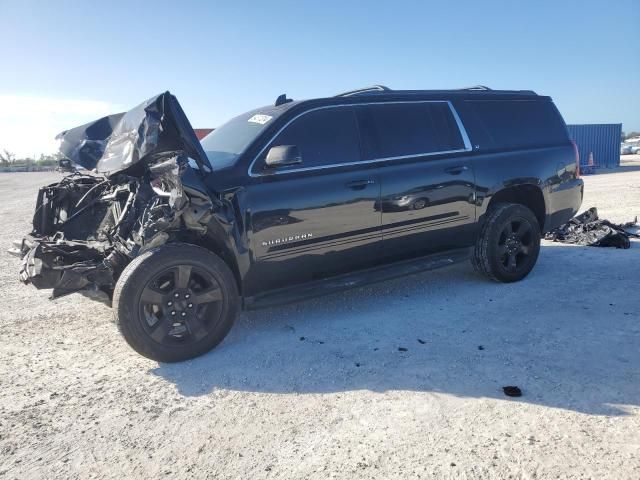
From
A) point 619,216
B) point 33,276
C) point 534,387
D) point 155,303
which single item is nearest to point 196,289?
point 155,303

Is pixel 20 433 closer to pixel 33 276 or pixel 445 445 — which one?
pixel 33 276

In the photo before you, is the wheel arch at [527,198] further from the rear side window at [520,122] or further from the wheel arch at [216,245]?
the wheel arch at [216,245]

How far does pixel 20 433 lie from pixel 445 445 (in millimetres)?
2411

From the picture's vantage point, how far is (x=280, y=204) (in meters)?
3.85

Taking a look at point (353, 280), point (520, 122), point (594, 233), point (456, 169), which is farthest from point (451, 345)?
point (594, 233)

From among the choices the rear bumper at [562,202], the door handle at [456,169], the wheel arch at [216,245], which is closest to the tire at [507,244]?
the rear bumper at [562,202]

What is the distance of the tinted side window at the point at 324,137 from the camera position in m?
4.06

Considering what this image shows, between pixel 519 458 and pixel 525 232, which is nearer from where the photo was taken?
pixel 519 458

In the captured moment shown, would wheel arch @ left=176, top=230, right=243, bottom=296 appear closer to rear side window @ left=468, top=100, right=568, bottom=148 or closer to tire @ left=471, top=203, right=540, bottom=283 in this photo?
tire @ left=471, top=203, right=540, bottom=283

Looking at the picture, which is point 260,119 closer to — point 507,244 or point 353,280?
point 353,280

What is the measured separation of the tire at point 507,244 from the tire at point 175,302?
2719 mm

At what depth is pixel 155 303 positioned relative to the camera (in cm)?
355

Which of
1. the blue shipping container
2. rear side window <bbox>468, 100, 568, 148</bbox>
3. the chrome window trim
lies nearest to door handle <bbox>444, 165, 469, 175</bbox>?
the chrome window trim

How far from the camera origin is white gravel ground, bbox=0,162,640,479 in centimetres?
243
